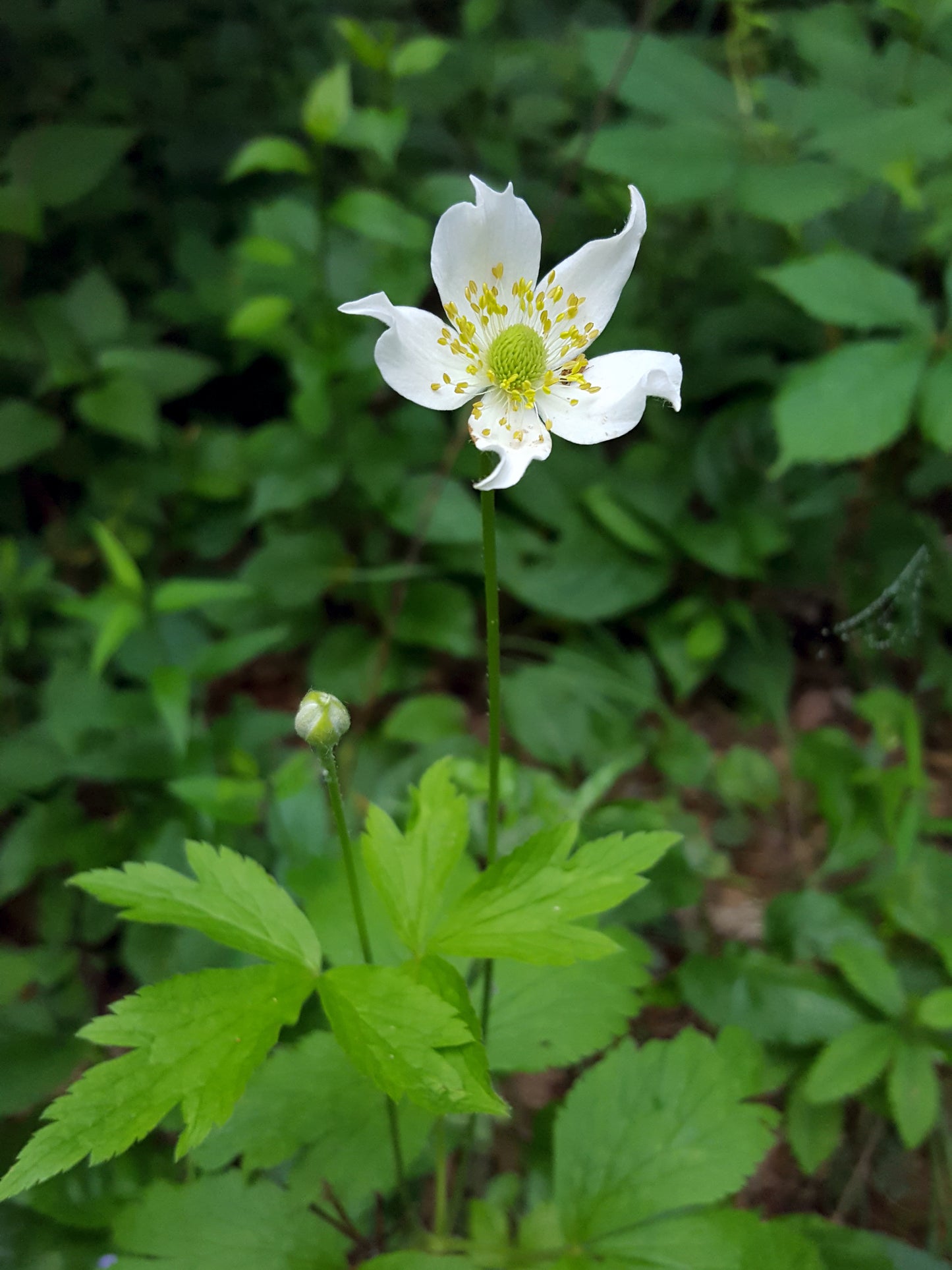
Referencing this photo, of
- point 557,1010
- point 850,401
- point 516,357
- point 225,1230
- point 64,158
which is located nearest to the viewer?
point 516,357

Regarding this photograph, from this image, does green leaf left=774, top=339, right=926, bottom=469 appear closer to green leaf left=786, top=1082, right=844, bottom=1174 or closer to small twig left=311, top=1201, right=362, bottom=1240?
green leaf left=786, top=1082, right=844, bottom=1174

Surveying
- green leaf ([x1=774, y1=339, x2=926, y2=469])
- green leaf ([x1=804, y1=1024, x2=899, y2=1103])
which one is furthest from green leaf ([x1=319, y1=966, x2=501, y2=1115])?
green leaf ([x1=774, y1=339, x2=926, y2=469])

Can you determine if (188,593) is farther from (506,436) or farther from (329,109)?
(329,109)

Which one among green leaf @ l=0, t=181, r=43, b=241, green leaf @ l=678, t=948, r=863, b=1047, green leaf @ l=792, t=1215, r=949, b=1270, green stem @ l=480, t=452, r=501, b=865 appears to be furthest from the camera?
green leaf @ l=0, t=181, r=43, b=241

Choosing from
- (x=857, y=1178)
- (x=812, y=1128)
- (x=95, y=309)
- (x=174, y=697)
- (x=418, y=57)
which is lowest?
(x=857, y=1178)

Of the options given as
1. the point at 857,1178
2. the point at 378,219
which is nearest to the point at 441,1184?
the point at 857,1178

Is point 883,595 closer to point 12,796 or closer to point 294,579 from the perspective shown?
point 294,579

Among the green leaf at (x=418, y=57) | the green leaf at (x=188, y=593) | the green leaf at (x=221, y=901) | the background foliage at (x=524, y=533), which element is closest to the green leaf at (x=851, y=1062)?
the background foliage at (x=524, y=533)

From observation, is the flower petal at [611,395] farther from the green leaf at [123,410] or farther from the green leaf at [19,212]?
the green leaf at [19,212]
